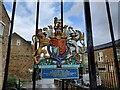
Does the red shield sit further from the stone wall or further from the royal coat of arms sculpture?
the stone wall

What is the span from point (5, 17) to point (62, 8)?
17.5 feet

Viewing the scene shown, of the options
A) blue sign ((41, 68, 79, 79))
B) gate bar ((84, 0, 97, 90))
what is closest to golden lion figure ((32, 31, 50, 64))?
blue sign ((41, 68, 79, 79))

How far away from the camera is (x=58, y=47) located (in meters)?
3.38

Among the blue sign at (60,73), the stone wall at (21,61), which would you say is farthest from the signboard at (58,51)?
the stone wall at (21,61)

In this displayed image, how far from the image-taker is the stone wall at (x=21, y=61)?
48.5 feet

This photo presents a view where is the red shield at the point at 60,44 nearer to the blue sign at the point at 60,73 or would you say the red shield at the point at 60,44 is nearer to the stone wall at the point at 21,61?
the blue sign at the point at 60,73

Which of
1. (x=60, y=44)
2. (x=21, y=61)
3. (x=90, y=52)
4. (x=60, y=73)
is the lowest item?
(x=60, y=73)

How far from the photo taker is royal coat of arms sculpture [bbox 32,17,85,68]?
3281mm

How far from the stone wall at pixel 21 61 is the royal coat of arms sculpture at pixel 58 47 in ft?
36.5

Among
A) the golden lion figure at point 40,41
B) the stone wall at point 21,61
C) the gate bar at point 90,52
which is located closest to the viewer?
the gate bar at point 90,52

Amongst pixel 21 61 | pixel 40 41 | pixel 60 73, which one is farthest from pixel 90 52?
pixel 21 61

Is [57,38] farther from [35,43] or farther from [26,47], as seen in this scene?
[26,47]

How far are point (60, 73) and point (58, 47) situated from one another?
0.59 m

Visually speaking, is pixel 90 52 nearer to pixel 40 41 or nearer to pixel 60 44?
pixel 60 44
